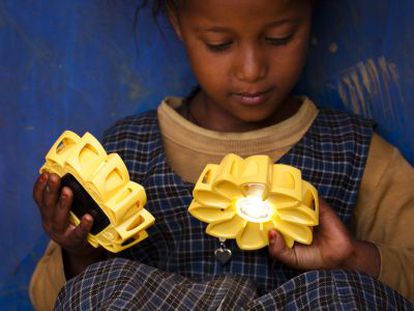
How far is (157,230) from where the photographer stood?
4.53ft

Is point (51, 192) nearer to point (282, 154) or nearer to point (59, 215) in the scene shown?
point (59, 215)

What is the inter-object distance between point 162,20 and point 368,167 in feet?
1.59

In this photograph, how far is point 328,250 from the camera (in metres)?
1.22

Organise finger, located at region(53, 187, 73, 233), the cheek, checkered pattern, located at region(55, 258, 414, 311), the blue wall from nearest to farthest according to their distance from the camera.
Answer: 1. checkered pattern, located at region(55, 258, 414, 311)
2. finger, located at region(53, 187, 73, 233)
3. the cheek
4. the blue wall

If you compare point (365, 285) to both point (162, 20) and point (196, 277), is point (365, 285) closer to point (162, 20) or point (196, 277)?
point (196, 277)

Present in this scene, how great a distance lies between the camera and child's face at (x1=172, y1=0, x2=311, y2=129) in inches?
48.9

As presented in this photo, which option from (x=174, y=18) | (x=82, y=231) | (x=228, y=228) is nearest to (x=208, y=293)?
(x=228, y=228)

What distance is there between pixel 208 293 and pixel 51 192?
0.28 meters

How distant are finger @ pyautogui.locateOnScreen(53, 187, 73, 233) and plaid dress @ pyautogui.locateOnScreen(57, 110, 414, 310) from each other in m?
0.11

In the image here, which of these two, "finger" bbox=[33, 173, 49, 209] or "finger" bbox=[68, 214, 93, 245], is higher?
"finger" bbox=[33, 173, 49, 209]

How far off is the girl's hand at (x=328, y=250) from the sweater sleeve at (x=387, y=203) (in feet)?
0.29

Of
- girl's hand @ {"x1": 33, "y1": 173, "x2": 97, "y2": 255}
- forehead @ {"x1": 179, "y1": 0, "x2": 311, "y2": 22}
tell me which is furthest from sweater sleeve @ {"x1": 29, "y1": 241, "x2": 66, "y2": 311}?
forehead @ {"x1": 179, "y1": 0, "x2": 311, "y2": 22}

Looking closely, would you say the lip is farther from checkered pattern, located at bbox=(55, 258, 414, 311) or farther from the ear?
checkered pattern, located at bbox=(55, 258, 414, 311)

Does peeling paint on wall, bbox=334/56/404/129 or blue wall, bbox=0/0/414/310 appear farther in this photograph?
blue wall, bbox=0/0/414/310
